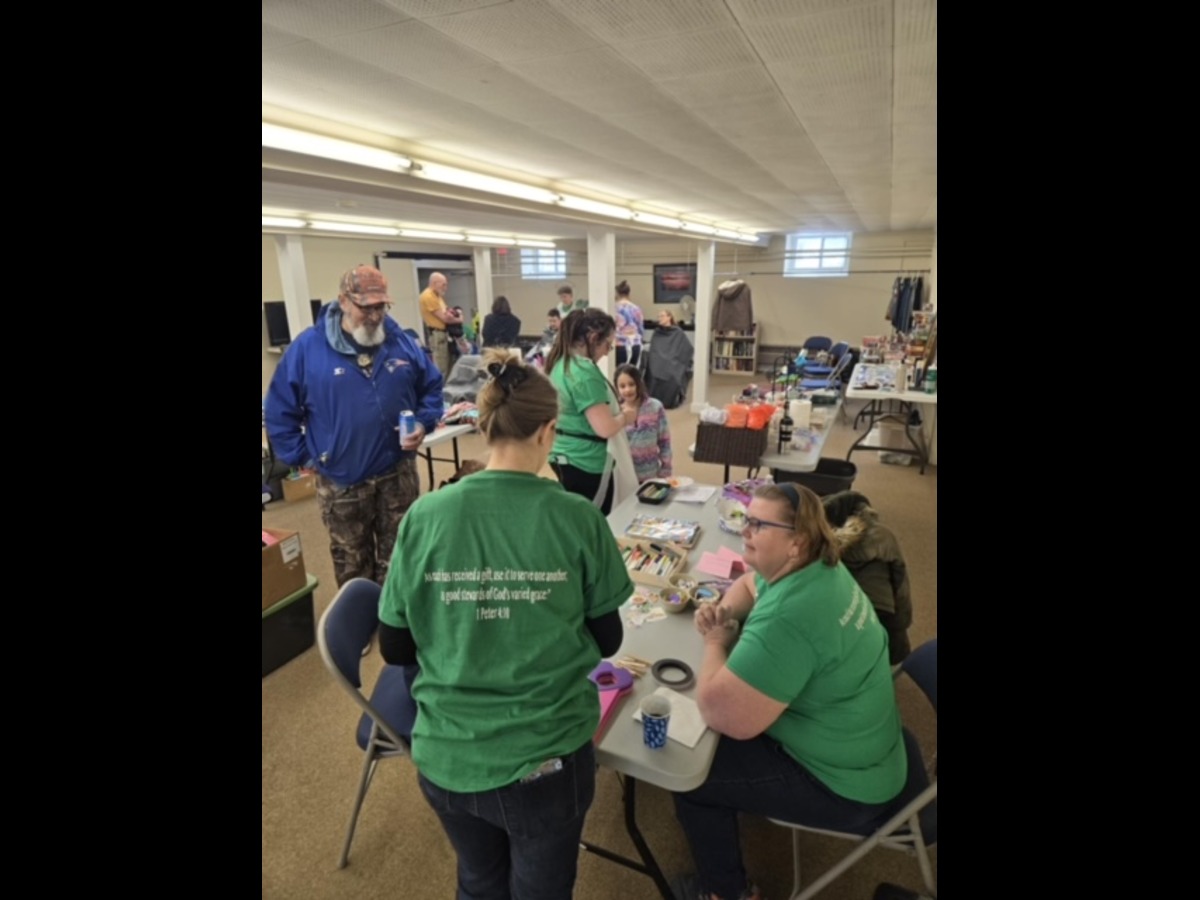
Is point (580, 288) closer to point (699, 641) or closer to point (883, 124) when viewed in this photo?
point (883, 124)

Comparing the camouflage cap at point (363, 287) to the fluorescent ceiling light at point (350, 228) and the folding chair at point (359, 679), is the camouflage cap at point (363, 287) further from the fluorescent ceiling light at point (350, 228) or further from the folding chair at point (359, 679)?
the fluorescent ceiling light at point (350, 228)

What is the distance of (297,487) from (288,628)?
7.88 feet

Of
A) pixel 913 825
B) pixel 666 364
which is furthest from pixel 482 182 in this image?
pixel 666 364

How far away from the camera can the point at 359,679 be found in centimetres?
160

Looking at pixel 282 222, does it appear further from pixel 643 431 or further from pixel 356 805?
pixel 356 805

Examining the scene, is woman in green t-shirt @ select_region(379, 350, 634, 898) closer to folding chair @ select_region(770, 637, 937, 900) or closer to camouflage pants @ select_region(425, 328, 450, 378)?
folding chair @ select_region(770, 637, 937, 900)

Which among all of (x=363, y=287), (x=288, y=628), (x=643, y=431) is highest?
(x=363, y=287)

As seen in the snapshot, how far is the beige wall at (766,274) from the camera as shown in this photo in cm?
958

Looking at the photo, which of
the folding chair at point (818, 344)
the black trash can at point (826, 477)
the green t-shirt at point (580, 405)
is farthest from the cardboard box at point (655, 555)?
the folding chair at point (818, 344)

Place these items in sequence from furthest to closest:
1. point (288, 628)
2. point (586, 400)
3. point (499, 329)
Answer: point (499, 329)
point (288, 628)
point (586, 400)

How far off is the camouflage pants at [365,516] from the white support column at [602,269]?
13.1ft

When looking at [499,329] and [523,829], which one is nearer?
[523,829]

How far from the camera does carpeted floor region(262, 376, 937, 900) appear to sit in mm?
1798
